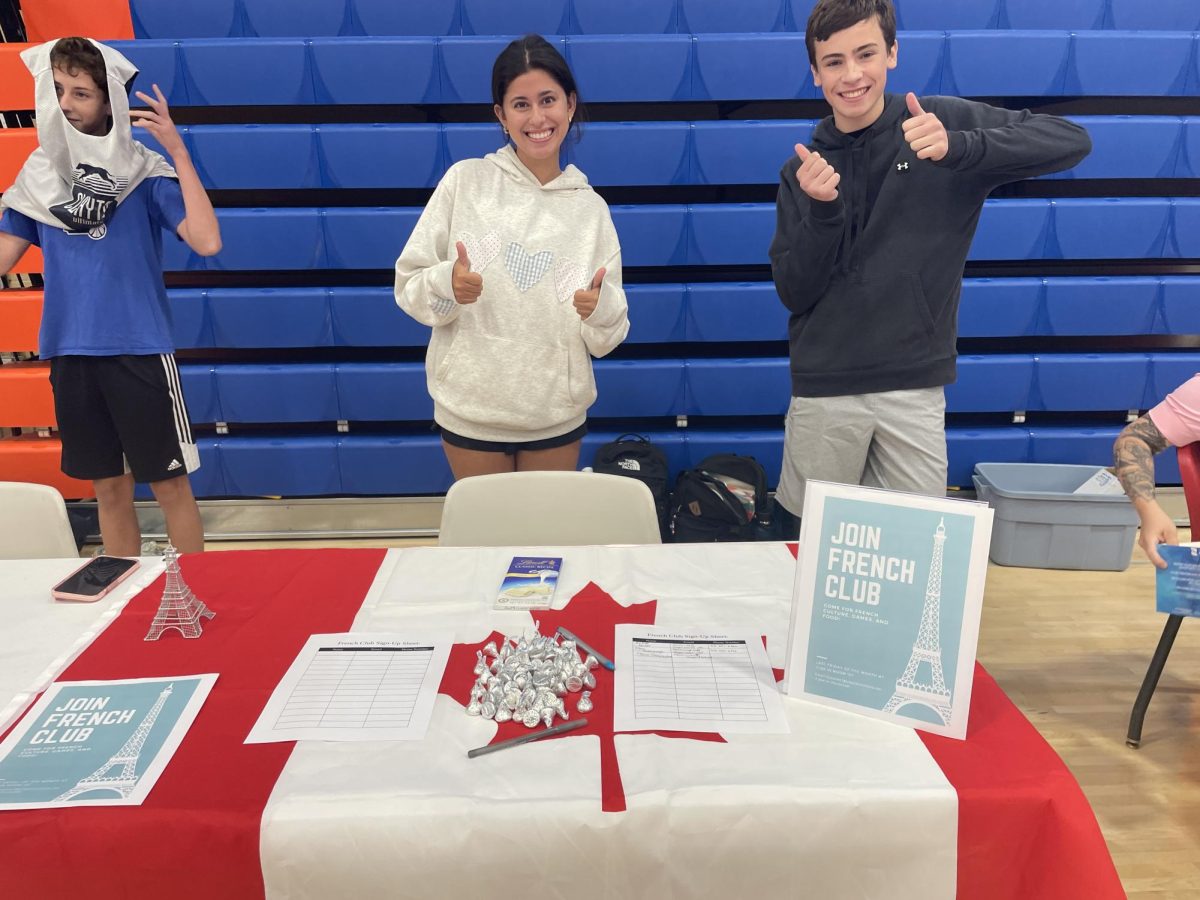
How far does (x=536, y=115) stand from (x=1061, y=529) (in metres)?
2.31

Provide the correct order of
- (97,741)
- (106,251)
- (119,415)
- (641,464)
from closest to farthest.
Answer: (97,741), (106,251), (119,415), (641,464)

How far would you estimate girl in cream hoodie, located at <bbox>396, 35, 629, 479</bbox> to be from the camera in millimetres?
1668

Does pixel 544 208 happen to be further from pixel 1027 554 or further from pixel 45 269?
Answer: pixel 1027 554

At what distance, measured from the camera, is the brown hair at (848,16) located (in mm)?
1451

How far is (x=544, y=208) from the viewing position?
68.5 inches

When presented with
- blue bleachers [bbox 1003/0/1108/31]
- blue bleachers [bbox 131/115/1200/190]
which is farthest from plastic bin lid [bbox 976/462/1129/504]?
blue bleachers [bbox 1003/0/1108/31]

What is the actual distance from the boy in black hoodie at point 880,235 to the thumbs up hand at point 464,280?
63cm

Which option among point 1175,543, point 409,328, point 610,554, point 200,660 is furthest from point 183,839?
point 409,328

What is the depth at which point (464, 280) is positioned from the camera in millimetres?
1564

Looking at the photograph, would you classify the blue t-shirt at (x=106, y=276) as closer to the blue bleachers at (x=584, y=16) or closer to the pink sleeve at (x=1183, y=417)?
the blue bleachers at (x=584, y=16)

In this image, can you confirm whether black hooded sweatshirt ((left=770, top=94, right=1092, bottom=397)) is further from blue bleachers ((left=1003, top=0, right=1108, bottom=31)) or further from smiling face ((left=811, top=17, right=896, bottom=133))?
blue bleachers ((left=1003, top=0, right=1108, bottom=31))

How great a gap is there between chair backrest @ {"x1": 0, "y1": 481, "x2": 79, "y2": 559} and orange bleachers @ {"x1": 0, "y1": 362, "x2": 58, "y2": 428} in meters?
1.68

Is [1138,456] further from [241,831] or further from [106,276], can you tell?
[106,276]
